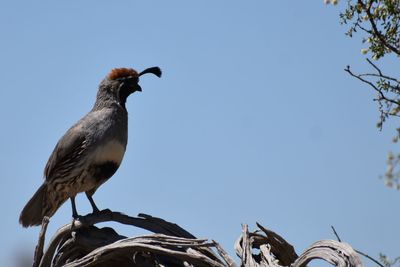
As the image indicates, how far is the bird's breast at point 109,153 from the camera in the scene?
3979mm

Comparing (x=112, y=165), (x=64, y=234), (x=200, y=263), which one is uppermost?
(x=112, y=165)

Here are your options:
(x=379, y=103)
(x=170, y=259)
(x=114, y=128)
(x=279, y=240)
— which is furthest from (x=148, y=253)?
(x=114, y=128)

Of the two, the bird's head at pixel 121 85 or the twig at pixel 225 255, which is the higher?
the bird's head at pixel 121 85

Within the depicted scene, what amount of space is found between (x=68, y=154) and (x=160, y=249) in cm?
191

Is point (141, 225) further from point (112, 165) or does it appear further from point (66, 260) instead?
point (112, 165)

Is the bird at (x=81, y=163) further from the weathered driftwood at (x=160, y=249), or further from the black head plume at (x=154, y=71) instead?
the weathered driftwood at (x=160, y=249)

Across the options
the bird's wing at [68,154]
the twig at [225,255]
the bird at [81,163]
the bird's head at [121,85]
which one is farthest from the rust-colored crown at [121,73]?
the twig at [225,255]

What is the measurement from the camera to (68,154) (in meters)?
4.09

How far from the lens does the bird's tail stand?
154 inches

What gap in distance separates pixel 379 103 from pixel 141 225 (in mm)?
1428

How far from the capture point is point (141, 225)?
2.66 m

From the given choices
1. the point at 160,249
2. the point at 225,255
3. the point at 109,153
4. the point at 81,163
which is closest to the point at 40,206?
the point at 81,163

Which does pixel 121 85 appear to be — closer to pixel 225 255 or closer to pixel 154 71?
pixel 154 71

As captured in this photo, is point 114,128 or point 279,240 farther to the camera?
point 114,128
